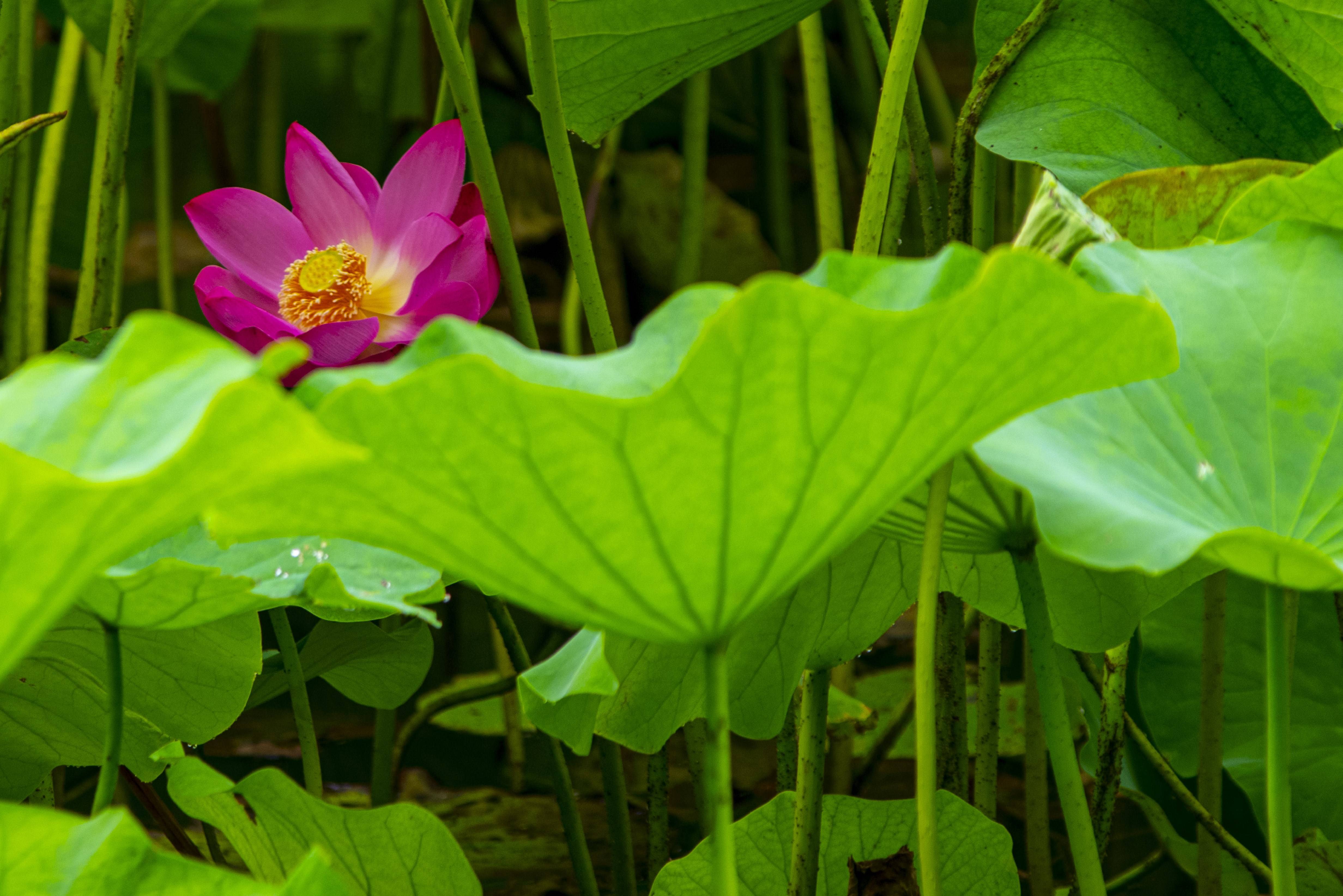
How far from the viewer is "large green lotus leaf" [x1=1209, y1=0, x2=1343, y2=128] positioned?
46 centimetres

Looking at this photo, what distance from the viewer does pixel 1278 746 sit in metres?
0.29

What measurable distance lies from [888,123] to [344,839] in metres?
0.31

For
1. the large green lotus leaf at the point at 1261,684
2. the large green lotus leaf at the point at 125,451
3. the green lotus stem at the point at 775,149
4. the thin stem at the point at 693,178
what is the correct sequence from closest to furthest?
the large green lotus leaf at the point at 125,451 → the large green lotus leaf at the point at 1261,684 → the thin stem at the point at 693,178 → the green lotus stem at the point at 775,149

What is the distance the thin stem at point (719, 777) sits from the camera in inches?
9.8

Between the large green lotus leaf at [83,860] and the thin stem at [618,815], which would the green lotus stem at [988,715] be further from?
the large green lotus leaf at [83,860]

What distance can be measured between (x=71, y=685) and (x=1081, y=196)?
0.47m

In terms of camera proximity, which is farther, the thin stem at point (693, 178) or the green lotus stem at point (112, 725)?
the thin stem at point (693, 178)

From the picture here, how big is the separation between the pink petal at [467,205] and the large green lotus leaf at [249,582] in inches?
7.9

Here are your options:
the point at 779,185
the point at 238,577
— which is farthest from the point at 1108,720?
the point at 779,185

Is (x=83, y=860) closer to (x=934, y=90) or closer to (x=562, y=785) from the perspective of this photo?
(x=562, y=785)

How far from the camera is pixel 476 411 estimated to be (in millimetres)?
218

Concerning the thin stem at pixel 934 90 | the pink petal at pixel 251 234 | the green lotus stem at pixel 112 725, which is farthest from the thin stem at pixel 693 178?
the green lotus stem at pixel 112 725

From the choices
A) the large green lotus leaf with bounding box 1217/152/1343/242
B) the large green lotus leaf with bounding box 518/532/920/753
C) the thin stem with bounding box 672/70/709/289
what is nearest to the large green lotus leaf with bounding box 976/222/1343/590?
the large green lotus leaf with bounding box 1217/152/1343/242

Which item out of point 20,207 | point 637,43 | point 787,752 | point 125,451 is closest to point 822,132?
point 637,43
